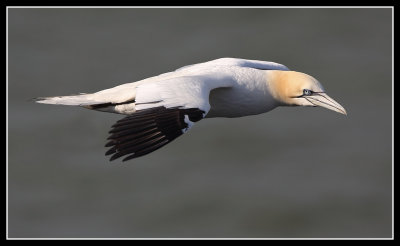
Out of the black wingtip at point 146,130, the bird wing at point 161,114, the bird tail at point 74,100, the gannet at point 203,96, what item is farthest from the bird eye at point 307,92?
the bird tail at point 74,100

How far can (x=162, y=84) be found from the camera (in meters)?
A: 11.1

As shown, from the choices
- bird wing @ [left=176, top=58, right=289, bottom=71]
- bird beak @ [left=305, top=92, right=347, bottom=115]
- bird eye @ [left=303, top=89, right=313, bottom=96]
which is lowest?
bird beak @ [left=305, top=92, right=347, bottom=115]

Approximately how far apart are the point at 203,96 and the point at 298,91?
1457 millimetres

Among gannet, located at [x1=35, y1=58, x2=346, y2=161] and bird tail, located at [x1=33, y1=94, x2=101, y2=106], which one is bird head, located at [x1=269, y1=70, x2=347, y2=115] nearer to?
gannet, located at [x1=35, y1=58, x2=346, y2=161]

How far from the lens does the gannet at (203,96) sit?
10477mm

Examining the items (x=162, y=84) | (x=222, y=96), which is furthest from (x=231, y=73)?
(x=162, y=84)

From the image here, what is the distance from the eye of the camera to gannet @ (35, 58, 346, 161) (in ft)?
34.4

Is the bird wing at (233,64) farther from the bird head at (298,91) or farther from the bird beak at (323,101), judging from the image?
the bird beak at (323,101)

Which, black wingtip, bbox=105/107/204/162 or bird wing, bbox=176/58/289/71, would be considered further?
bird wing, bbox=176/58/289/71

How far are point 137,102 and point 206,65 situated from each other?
5.92 feet

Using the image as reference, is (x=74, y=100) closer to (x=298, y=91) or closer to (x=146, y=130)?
(x=146, y=130)

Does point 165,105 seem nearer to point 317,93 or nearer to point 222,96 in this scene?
point 222,96

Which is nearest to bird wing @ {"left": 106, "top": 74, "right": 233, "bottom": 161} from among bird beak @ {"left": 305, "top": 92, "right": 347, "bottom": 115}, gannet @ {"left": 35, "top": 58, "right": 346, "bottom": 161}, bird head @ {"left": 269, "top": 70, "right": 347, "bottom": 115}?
gannet @ {"left": 35, "top": 58, "right": 346, "bottom": 161}

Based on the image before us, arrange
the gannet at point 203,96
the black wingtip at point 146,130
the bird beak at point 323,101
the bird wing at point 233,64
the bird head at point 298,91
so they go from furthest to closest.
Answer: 1. the bird wing at point 233,64
2. the bird head at point 298,91
3. the bird beak at point 323,101
4. the gannet at point 203,96
5. the black wingtip at point 146,130
